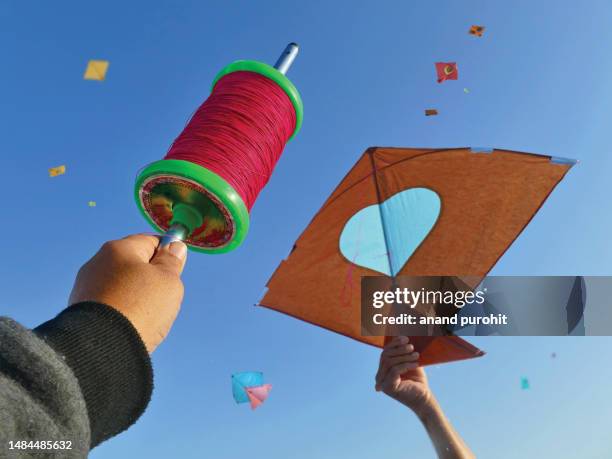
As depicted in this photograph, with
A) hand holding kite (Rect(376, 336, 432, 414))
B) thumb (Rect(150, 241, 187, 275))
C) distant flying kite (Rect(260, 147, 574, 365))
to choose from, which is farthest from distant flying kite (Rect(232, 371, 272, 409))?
thumb (Rect(150, 241, 187, 275))

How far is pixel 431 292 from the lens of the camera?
22.0 feet

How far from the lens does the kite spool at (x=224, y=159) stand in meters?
2.99

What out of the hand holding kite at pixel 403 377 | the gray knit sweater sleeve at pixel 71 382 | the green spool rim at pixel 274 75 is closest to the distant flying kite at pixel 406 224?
the green spool rim at pixel 274 75

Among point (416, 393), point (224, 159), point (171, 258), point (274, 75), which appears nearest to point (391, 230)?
point (416, 393)

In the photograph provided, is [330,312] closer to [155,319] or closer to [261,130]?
[261,130]

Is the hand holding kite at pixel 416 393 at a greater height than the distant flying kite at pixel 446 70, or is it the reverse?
the distant flying kite at pixel 446 70

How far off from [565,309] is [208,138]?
564 centimetres

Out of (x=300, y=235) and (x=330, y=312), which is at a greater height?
(x=300, y=235)

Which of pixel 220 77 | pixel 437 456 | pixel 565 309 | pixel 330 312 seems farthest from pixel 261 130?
pixel 565 309

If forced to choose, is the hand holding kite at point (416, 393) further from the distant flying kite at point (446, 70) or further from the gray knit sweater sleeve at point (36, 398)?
the distant flying kite at point (446, 70)

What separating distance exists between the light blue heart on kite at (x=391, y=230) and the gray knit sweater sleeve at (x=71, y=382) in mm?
5744

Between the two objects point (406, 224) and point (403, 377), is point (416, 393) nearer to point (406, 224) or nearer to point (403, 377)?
point (403, 377)

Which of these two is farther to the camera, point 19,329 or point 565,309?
point 565,309

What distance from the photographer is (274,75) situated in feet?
12.9
